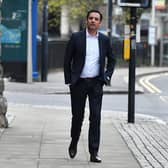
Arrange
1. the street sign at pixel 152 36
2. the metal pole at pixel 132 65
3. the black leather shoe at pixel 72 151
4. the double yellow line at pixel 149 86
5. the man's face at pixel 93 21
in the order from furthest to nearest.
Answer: the street sign at pixel 152 36
the double yellow line at pixel 149 86
the metal pole at pixel 132 65
the black leather shoe at pixel 72 151
the man's face at pixel 93 21

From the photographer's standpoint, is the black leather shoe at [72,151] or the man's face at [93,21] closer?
the man's face at [93,21]

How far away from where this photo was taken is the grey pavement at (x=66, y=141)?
8586 mm

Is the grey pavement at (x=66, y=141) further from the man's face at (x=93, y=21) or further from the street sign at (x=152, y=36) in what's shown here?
the street sign at (x=152, y=36)

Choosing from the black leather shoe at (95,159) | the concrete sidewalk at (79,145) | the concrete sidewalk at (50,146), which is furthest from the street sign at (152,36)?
the black leather shoe at (95,159)

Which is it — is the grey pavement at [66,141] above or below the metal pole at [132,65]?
below

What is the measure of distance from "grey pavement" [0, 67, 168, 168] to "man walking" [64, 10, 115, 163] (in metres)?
0.55

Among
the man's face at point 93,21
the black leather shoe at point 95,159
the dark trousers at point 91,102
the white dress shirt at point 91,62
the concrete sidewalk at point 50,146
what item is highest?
the man's face at point 93,21

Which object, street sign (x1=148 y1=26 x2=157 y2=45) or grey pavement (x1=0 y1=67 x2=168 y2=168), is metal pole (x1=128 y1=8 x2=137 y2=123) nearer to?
grey pavement (x1=0 y1=67 x2=168 y2=168)

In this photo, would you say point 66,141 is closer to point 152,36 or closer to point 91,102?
point 91,102

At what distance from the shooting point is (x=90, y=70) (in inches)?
336

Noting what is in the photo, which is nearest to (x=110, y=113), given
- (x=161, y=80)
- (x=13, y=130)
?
(x=13, y=130)

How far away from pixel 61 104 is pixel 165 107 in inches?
105

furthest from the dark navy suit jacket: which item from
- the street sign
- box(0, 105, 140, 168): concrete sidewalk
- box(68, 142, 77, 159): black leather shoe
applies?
the street sign

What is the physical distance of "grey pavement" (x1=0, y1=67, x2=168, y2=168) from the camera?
338 inches
